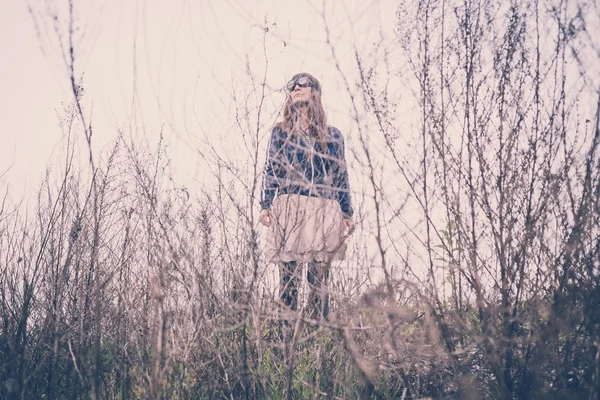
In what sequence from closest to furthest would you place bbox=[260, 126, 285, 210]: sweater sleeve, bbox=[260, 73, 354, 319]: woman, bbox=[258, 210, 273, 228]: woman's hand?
bbox=[260, 73, 354, 319]: woman, bbox=[260, 126, 285, 210]: sweater sleeve, bbox=[258, 210, 273, 228]: woman's hand

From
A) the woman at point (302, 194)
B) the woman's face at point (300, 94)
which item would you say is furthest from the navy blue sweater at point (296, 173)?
the woman's face at point (300, 94)

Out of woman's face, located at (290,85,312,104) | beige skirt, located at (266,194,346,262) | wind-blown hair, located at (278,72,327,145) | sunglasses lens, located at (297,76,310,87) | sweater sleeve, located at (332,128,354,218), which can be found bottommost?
beige skirt, located at (266,194,346,262)

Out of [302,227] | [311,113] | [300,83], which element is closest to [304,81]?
[300,83]

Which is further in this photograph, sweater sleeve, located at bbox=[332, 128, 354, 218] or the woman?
sweater sleeve, located at bbox=[332, 128, 354, 218]

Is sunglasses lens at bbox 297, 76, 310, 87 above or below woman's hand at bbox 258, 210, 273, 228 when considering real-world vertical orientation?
above

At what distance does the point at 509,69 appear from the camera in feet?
5.21

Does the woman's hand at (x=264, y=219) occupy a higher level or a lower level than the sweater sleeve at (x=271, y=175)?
lower

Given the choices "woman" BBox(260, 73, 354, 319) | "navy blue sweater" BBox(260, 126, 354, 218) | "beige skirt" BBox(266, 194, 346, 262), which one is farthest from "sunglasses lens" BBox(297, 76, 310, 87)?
"beige skirt" BBox(266, 194, 346, 262)

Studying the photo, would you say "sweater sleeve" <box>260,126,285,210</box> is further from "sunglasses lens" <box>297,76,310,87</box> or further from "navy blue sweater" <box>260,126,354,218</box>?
"sunglasses lens" <box>297,76,310,87</box>

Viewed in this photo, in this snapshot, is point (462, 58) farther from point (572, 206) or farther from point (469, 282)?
point (469, 282)

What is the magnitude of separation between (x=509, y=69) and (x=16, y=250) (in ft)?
8.14

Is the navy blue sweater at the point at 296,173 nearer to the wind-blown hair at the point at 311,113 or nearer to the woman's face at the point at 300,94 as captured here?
the wind-blown hair at the point at 311,113

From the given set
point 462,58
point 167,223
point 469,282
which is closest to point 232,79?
point 167,223

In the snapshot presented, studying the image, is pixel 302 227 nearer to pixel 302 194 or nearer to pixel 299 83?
pixel 302 194
